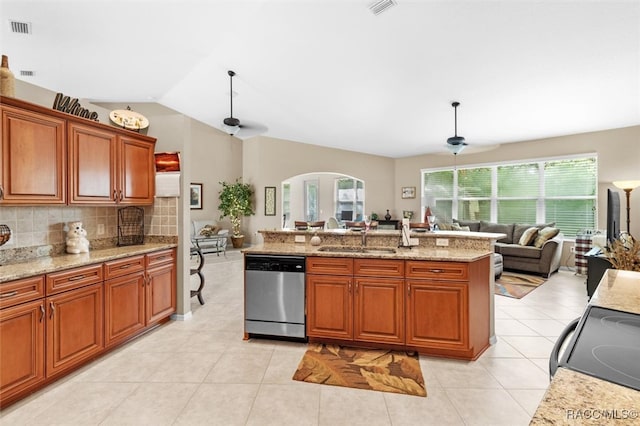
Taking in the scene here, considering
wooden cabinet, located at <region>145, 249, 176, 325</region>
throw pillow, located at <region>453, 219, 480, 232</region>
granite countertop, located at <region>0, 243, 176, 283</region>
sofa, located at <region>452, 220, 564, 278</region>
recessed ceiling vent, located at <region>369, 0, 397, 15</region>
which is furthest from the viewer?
throw pillow, located at <region>453, 219, 480, 232</region>

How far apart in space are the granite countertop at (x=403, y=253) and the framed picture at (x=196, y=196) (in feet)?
19.0

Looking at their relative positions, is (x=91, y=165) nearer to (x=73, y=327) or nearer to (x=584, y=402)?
(x=73, y=327)

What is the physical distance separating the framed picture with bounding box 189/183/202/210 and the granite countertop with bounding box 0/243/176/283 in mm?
5166

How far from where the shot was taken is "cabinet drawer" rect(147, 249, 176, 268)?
10.1ft

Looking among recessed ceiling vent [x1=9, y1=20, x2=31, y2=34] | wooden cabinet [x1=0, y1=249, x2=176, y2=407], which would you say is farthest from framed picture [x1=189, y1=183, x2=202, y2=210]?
recessed ceiling vent [x1=9, y1=20, x2=31, y2=34]

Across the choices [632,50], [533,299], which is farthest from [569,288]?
[632,50]

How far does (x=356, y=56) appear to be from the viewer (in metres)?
3.25

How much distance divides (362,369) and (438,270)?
1.03 meters

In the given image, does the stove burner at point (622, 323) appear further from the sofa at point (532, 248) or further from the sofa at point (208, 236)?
the sofa at point (208, 236)

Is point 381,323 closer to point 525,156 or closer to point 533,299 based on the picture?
point 533,299

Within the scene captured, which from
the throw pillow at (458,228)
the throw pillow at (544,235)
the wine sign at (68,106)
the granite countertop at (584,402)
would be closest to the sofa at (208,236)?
the wine sign at (68,106)

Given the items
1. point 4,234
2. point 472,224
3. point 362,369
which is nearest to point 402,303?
point 362,369

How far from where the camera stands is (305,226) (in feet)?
11.8

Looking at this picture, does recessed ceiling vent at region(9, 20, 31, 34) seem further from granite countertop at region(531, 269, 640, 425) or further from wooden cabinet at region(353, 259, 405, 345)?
granite countertop at region(531, 269, 640, 425)
